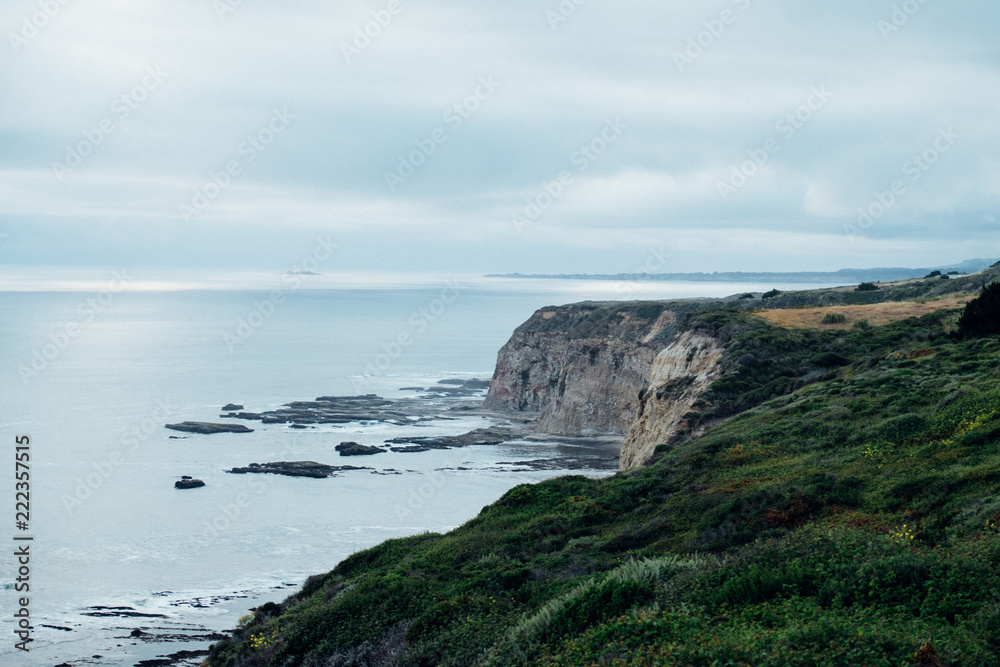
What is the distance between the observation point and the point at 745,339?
41.1m

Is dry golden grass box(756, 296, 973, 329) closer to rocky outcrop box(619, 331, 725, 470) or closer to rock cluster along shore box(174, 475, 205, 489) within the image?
rocky outcrop box(619, 331, 725, 470)

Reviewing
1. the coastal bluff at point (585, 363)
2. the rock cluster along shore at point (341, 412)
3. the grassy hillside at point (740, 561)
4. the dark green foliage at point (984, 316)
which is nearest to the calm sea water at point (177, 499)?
the rock cluster along shore at point (341, 412)

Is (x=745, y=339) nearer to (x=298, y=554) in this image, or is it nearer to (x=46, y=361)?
(x=298, y=554)

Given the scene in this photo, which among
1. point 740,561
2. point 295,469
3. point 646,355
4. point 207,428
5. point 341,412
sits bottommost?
point 295,469

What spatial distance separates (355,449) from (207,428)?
618 inches

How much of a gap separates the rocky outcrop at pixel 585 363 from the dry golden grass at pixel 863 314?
2539cm

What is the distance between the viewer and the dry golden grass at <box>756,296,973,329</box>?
142ft

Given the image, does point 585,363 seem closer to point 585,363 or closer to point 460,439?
point 585,363

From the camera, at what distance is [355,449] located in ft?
218

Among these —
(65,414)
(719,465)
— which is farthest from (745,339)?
(65,414)

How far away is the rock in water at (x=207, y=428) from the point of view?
241ft

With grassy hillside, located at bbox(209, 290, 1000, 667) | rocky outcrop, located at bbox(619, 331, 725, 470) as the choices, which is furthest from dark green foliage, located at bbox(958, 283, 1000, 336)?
rocky outcrop, located at bbox(619, 331, 725, 470)

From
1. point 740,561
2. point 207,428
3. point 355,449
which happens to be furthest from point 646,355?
point 740,561

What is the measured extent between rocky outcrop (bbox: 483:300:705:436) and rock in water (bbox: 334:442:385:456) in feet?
63.9
